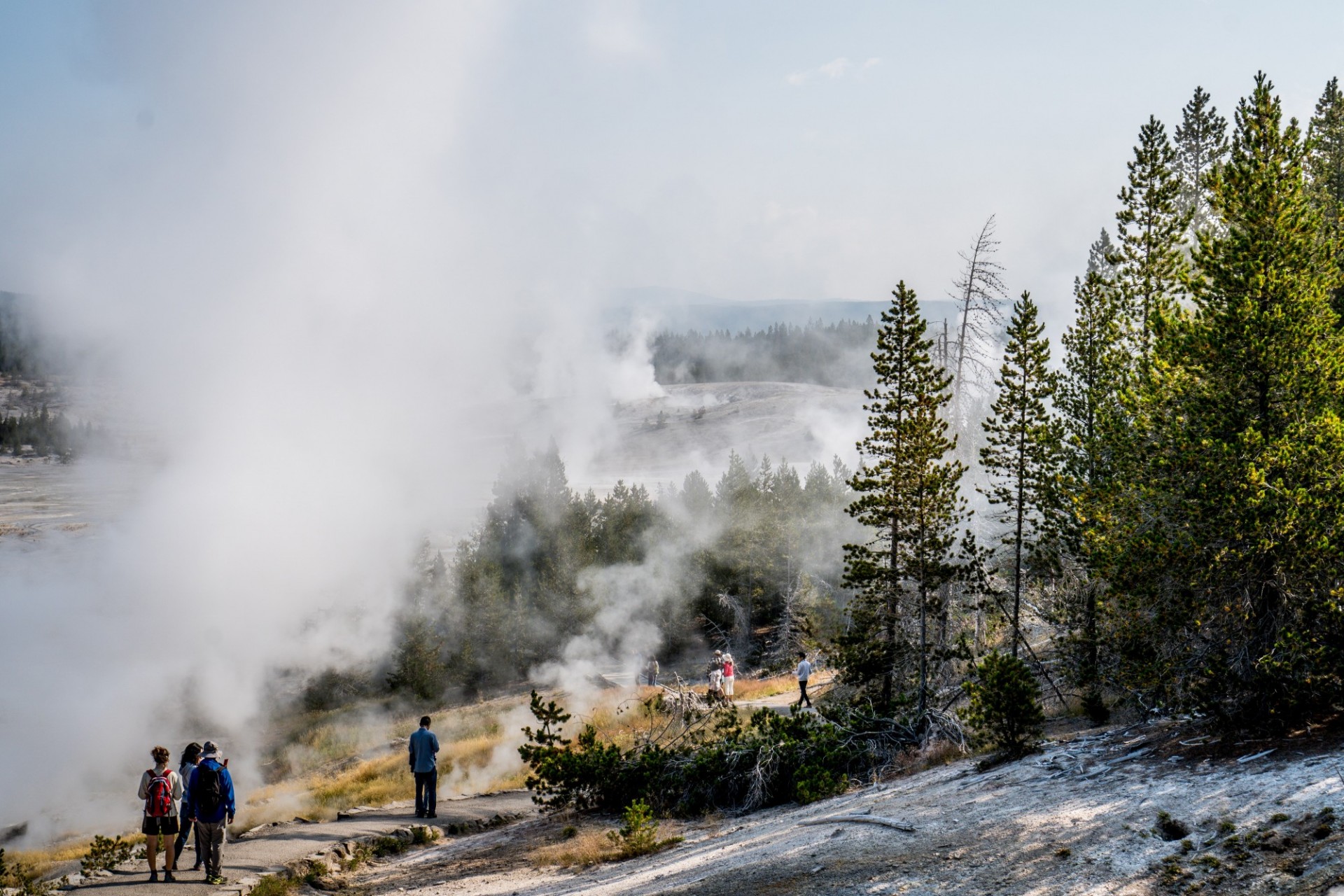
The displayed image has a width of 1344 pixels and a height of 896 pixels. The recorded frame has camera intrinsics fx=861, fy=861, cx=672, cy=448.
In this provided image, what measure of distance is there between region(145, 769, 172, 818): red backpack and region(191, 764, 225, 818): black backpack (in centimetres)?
27

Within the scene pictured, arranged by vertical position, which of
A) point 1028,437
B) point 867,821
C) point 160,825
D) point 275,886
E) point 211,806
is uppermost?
point 1028,437

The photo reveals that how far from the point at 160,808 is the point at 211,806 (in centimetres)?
54

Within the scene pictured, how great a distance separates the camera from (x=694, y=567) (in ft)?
169

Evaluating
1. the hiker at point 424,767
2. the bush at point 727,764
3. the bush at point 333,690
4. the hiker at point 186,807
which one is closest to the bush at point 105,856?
the hiker at point 186,807

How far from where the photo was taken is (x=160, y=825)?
10016 millimetres

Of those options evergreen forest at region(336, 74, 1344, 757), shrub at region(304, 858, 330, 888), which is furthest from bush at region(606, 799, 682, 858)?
shrub at region(304, 858, 330, 888)

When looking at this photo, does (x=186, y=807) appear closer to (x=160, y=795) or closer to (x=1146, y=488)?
(x=160, y=795)

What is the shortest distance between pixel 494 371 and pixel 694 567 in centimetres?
7863

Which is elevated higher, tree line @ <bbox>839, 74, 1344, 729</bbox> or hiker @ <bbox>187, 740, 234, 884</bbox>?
tree line @ <bbox>839, 74, 1344, 729</bbox>

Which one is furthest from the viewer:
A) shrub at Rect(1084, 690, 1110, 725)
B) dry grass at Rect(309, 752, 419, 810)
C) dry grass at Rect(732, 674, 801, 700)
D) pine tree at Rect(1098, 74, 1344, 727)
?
dry grass at Rect(732, 674, 801, 700)

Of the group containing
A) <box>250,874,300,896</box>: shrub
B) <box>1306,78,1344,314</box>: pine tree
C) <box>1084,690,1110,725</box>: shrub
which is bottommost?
<box>1084,690,1110,725</box>: shrub

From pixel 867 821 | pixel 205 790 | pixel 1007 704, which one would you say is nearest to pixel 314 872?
pixel 205 790

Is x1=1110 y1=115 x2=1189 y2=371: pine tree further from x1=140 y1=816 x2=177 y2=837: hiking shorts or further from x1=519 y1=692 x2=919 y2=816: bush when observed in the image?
x1=140 y1=816 x2=177 y2=837: hiking shorts

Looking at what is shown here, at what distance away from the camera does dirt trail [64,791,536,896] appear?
33.0 ft
